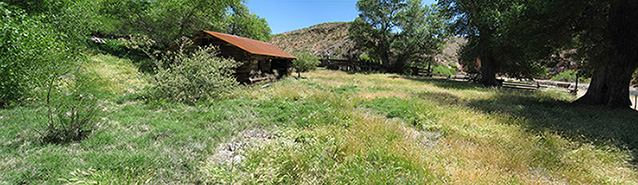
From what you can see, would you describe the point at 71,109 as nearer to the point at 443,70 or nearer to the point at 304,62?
the point at 304,62

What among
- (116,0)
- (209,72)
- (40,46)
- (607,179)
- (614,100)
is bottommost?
(607,179)

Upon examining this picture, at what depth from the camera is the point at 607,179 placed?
3.60 meters

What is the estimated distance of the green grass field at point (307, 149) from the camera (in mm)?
3236

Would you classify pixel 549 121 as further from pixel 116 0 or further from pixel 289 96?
pixel 116 0

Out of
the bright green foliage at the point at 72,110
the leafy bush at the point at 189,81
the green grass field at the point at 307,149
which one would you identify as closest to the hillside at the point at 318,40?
the leafy bush at the point at 189,81

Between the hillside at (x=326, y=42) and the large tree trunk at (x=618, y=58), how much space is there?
90.3ft

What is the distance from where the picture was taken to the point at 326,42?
167ft

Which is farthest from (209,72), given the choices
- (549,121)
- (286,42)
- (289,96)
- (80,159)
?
(286,42)

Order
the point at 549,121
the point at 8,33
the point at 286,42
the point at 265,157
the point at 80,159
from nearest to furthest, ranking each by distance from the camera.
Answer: the point at 80,159, the point at 265,157, the point at 8,33, the point at 549,121, the point at 286,42

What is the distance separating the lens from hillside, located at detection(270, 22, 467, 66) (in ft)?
139

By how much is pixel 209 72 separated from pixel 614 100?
16097 mm

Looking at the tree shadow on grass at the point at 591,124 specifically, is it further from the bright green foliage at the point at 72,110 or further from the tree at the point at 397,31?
the tree at the point at 397,31

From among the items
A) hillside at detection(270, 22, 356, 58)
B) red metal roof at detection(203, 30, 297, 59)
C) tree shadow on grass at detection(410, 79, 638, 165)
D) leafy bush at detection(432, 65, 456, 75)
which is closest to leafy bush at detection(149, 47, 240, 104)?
red metal roof at detection(203, 30, 297, 59)

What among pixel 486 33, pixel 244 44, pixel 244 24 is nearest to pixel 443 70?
pixel 486 33
